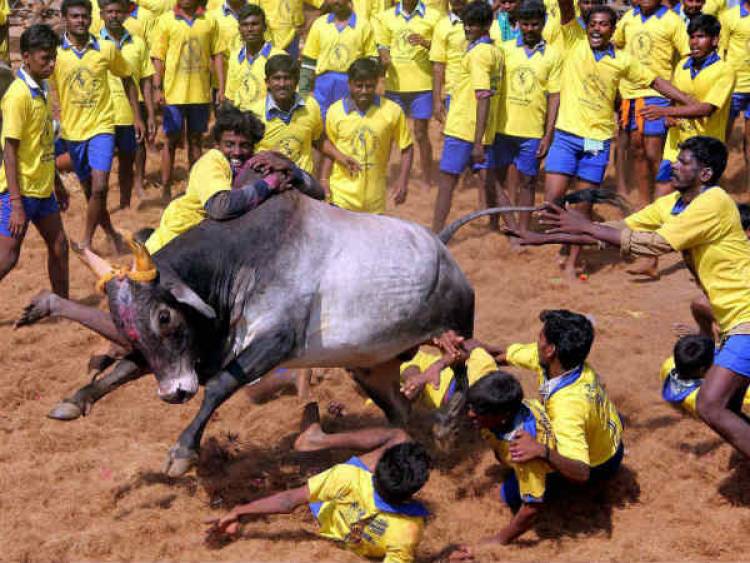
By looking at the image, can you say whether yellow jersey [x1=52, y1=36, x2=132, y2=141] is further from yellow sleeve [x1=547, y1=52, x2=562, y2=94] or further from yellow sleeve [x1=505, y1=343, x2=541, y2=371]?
yellow sleeve [x1=505, y1=343, x2=541, y2=371]

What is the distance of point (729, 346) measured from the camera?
618 centimetres

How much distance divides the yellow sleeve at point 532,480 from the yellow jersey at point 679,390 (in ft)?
4.89

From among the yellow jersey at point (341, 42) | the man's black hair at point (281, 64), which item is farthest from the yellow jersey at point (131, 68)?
the man's black hair at point (281, 64)

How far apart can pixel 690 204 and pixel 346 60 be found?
6254 millimetres

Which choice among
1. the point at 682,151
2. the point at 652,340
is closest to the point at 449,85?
the point at 652,340

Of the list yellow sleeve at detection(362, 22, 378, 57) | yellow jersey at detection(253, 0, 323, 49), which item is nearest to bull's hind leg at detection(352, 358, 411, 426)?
yellow sleeve at detection(362, 22, 378, 57)

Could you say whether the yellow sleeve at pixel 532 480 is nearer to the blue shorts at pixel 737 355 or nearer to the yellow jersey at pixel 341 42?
the blue shorts at pixel 737 355

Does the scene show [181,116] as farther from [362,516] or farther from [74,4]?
[362,516]

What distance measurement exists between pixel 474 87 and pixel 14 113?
4.17 meters

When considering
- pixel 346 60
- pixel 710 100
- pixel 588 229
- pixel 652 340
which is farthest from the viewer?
pixel 346 60

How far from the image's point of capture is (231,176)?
22.3 ft

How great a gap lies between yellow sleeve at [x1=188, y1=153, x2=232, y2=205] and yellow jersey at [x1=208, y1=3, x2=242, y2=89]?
224 inches

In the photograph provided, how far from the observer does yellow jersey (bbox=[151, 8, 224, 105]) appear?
38.7ft

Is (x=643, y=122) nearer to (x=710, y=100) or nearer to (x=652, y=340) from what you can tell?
(x=710, y=100)
